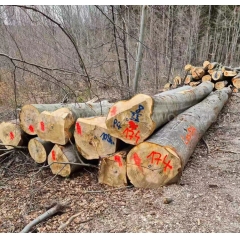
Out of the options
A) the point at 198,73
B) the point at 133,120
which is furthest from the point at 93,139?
the point at 198,73

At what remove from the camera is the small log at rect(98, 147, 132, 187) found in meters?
2.99

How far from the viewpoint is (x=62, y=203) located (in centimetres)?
272

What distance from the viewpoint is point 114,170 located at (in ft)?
10.0

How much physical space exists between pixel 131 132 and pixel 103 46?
818 centimetres

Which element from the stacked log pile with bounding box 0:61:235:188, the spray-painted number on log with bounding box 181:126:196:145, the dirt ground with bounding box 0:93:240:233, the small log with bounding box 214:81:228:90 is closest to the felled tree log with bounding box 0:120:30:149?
the stacked log pile with bounding box 0:61:235:188

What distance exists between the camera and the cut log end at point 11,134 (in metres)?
3.81

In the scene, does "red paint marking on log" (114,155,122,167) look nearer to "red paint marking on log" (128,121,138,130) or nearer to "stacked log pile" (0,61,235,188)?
"stacked log pile" (0,61,235,188)

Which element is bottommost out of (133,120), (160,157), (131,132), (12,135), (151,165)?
(12,135)

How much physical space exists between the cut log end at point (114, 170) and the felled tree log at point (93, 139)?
103 millimetres

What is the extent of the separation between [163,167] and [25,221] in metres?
1.51

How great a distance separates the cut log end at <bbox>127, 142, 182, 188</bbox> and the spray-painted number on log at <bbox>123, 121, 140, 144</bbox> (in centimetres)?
12

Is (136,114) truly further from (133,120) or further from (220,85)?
(220,85)
